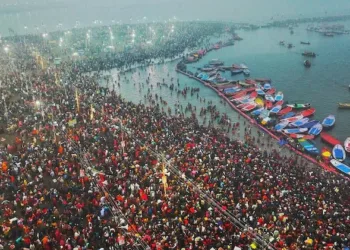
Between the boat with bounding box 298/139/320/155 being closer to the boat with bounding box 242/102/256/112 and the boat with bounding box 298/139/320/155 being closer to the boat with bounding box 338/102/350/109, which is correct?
the boat with bounding box 242/102/256/112

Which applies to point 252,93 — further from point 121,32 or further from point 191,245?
point 121,32

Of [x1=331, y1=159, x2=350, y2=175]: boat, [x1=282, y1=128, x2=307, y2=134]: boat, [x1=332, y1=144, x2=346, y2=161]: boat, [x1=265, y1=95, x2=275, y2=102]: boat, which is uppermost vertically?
[x1=265, y1=95, x2=275, y2=102]: boat

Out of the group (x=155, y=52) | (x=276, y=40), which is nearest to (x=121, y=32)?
(x=155, y=52)

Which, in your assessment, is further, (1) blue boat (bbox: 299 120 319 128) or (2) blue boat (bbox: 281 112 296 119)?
(2) blue boat (bbox: 281 112 296 119)

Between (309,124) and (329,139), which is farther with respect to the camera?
(309,124)

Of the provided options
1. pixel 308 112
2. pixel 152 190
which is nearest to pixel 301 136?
pixel 308 112

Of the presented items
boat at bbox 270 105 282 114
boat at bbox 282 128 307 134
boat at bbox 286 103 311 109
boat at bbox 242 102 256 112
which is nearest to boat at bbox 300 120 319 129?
boat at bbox 282 128 307 134

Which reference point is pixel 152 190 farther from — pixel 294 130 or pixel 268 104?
pixel 268 104
